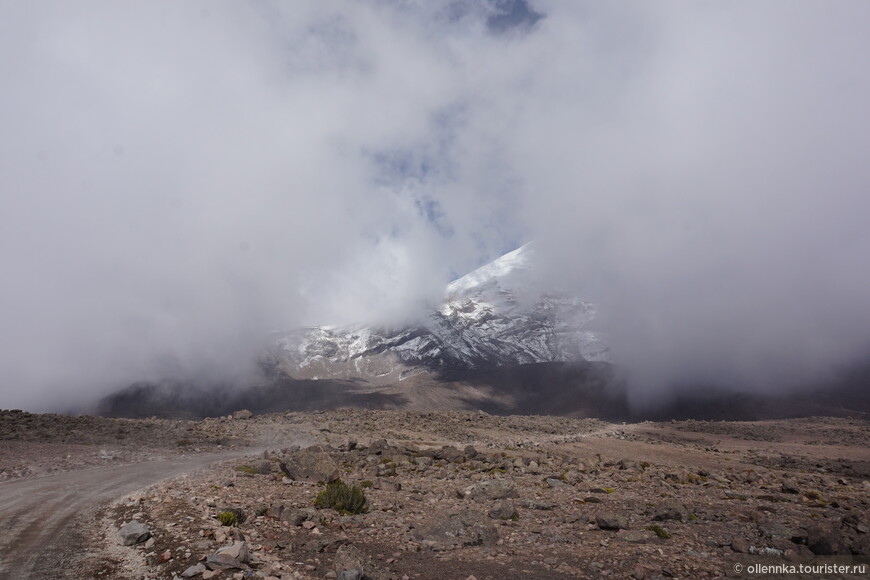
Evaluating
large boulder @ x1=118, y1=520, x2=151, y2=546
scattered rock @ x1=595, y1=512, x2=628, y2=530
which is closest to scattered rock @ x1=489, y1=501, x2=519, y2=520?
scattered rock @ x1=595, y1=512, x2=628, y2=530

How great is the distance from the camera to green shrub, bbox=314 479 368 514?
492 inches

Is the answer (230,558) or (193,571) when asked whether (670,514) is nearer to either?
(230,558)

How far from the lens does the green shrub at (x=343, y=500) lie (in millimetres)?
12492

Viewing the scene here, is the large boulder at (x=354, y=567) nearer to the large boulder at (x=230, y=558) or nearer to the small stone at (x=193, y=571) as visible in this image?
the large boulder at (x=230, y=558)

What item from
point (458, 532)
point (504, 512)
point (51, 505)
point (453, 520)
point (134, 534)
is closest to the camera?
point (134, 534)

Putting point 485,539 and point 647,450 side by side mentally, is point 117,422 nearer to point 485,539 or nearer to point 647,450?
point 485,539

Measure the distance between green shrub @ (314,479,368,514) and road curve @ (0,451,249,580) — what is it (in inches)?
219

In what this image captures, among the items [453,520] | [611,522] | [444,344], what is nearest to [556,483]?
[611,522]

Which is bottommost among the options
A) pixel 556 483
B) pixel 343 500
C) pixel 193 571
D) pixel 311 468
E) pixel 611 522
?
pixel 556 483

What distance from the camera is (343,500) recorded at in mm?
12758

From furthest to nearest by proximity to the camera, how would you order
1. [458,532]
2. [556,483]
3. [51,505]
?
[556,483], [51,505], [458,532]

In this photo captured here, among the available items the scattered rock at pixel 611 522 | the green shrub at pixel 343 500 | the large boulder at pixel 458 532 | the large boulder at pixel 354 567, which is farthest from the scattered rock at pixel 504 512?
the large boulder at pixel 354 567

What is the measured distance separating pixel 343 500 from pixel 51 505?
→ 8.43 meters

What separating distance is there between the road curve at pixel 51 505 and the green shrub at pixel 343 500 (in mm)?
5551
